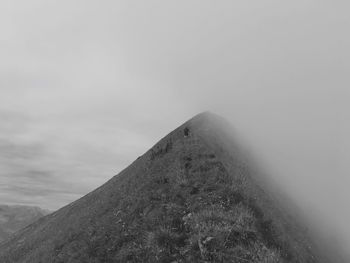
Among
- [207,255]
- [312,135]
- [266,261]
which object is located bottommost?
[266,261]

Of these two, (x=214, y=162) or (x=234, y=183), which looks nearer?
(x=234, y=183)

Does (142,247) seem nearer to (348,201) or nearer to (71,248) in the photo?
(71,248)

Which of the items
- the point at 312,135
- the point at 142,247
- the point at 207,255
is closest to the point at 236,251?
the point at 207,255

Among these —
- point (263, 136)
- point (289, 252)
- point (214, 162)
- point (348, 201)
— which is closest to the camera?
point (289, 252)

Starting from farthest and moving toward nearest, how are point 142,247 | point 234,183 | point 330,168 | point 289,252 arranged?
point 330,168 → point 234,183 → point 289,252 → point 142,247

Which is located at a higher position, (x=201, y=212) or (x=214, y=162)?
(x=214, y=162)

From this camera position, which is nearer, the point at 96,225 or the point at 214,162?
the point at 96,225

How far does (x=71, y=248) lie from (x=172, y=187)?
7.62m

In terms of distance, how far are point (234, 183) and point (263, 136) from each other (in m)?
49.9

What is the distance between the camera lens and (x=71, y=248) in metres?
21.7

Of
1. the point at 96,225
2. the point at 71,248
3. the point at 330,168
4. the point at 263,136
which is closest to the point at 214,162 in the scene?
the point at 96,225

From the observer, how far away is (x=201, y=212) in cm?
1814

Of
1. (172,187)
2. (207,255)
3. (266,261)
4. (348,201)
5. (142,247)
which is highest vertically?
(172,187)

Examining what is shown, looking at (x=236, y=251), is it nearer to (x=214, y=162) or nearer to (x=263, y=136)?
(x=214, y=162)
